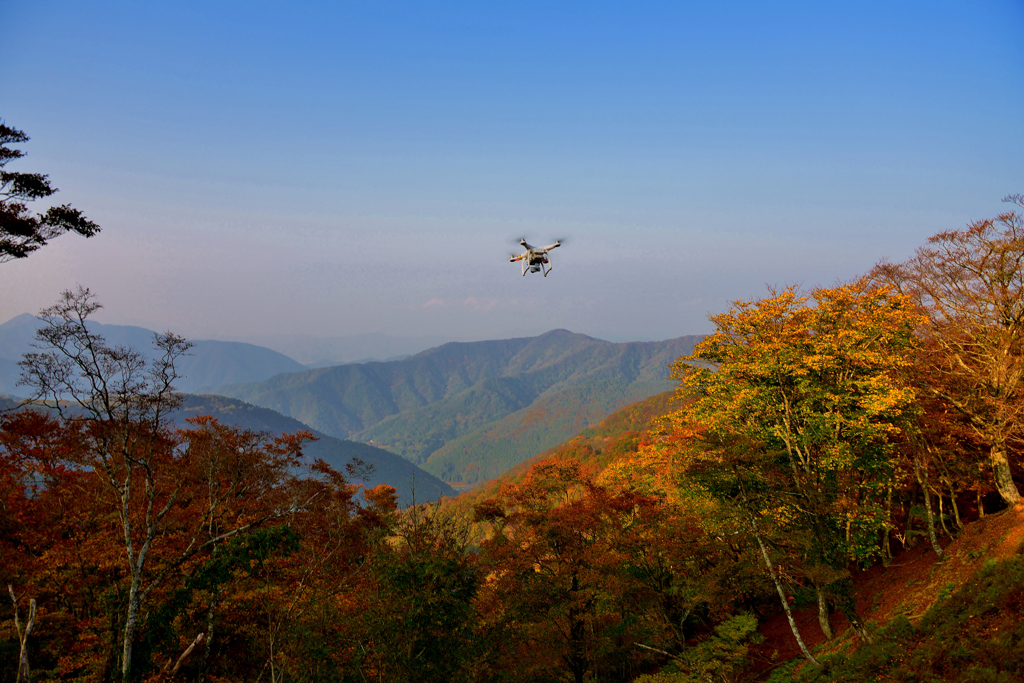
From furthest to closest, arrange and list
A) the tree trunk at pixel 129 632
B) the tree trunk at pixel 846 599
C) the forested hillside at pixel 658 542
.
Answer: the forested hillside at pixel 658 542, the tree trunk at pixel 846 599, the tree trunk at pixel 129 632

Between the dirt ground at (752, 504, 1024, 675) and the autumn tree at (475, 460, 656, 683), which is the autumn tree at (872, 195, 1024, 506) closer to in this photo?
the dirt ground at (752, 504, 1024, 675)

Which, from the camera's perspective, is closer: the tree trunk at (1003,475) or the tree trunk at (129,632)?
the tree trunk at (129,632)

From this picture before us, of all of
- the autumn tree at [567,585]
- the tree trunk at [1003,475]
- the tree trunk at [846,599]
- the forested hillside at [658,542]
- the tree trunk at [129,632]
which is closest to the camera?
the tree trunk at [129,632]

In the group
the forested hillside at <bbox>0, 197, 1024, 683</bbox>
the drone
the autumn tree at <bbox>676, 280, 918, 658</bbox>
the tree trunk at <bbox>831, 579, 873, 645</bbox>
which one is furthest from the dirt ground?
the drone

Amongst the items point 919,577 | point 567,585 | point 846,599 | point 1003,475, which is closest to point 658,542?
point 567,585

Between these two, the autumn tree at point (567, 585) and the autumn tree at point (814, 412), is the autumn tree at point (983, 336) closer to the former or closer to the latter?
the autumn tree at point (814, 412)

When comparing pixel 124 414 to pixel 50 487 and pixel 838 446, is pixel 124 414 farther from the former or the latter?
pixel 838 446

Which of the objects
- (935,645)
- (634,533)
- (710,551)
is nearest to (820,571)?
(935,645)

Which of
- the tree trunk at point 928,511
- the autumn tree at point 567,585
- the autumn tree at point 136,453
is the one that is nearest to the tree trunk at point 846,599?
the tree trunk at point 928,511
